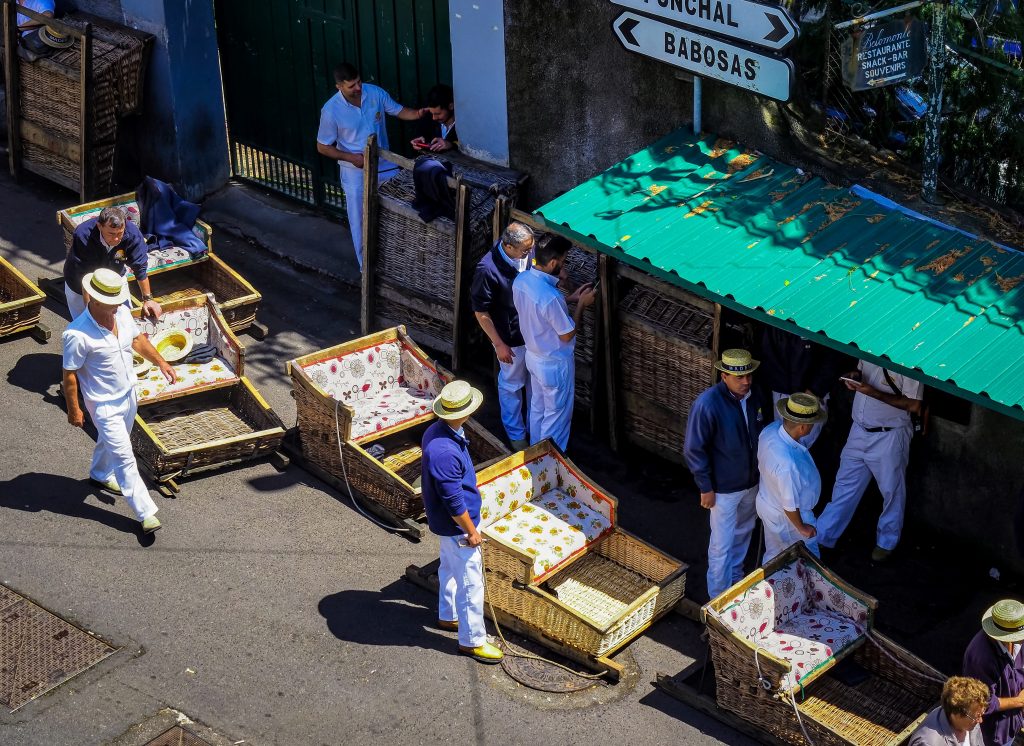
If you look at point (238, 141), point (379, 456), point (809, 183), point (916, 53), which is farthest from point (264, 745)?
point (238, 141)

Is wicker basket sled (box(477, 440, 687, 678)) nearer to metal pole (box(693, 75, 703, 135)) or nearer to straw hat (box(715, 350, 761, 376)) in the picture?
straw hat (box(715, 350, 761, 376))

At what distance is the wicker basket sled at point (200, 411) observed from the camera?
10.8m

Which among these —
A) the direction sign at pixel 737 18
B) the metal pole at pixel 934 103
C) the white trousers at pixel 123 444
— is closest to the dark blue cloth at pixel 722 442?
the metal pole at pixel 934 103

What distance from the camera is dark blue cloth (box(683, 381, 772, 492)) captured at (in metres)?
9.27

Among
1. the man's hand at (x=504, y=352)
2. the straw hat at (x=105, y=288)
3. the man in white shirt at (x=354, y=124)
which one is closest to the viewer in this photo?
the straw hat at (x=105, y=288)

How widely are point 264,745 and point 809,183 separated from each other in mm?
5235

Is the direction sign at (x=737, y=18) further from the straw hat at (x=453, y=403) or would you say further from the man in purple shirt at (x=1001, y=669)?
the man in purple shirt at (x=1001, y=669)

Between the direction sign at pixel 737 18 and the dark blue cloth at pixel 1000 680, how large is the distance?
4.07 m

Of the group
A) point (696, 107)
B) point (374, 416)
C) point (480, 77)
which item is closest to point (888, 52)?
point (696, 107)

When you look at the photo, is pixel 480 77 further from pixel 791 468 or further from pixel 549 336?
pixel 791 468

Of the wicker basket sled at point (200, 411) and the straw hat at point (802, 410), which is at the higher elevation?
the straw hat at point (802, 410)

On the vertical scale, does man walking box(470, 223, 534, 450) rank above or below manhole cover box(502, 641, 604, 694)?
above

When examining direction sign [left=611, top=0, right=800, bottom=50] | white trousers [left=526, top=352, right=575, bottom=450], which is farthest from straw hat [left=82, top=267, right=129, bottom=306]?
direction sign [left=611, top=0, right=800, bottom=50]

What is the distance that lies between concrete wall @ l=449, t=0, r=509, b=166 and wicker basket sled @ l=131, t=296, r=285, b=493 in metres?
2.75
